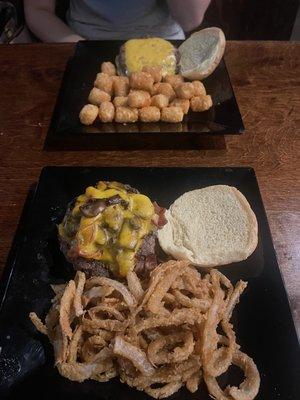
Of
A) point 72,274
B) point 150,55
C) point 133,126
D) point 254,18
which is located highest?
point 150,55

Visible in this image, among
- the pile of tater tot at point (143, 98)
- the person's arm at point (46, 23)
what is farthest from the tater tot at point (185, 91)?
the person's arm at point (46, 23)

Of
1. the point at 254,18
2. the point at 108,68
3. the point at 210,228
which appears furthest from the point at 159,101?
the point at 254,18

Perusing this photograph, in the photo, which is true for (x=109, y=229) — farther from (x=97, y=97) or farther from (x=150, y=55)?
(x=150, y=55)

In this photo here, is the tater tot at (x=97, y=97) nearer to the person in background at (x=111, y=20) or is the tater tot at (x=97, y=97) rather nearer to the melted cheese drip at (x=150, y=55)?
the melted cheese drip at (x=150, y=55)

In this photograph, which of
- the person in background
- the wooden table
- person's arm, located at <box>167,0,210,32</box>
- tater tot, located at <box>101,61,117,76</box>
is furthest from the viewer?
the person in background

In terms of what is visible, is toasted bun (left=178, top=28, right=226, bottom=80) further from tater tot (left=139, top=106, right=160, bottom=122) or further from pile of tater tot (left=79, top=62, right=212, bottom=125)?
tater tot (left=139, top=106, right=160, bottom=122)

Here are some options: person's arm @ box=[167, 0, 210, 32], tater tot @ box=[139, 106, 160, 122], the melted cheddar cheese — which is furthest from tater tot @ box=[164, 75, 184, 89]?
the melted cheddar cheese
